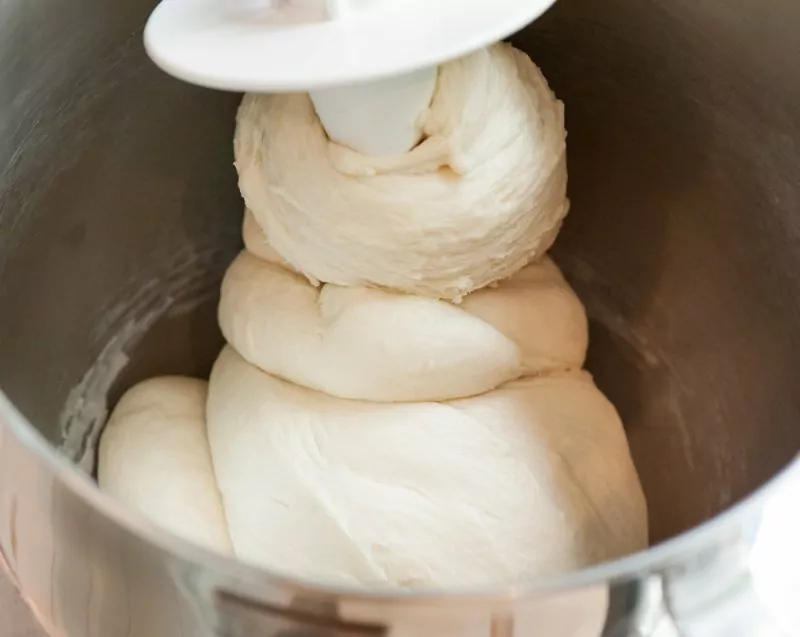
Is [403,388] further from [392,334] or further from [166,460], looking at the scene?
[166,460]

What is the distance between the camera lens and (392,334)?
23.3 inches

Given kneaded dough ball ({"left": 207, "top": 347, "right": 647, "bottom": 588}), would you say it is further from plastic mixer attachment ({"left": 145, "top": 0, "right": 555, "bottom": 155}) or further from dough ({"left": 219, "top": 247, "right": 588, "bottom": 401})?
plastic mixer attachment ({"left": 145, "top": 0, "right": 555, "bottom": 155})

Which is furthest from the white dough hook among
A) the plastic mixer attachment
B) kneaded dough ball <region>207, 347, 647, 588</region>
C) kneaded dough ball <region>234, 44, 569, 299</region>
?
kneaded dough ball <region>207, 347, 647, 588</region>

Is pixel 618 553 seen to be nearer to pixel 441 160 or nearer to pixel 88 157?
pixel 441 160

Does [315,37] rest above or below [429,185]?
above

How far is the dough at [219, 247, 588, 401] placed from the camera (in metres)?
0.59

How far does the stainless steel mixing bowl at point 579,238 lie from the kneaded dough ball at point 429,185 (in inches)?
2.9

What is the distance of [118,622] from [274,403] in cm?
23

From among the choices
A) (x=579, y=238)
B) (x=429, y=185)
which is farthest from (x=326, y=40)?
(x=579, y=238)

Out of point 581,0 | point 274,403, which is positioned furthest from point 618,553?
point 581,0

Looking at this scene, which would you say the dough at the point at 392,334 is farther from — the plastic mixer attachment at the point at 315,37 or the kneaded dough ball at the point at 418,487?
the plastic mixer attachment at the point at 315,37

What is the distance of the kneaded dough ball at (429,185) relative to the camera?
0.57 meters

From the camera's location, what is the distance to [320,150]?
1.90 feet

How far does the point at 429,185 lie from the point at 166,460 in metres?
0.25
